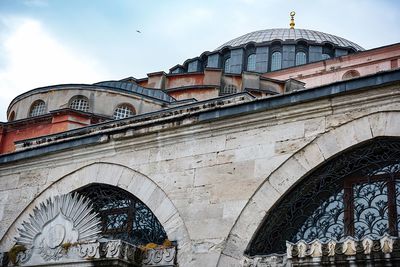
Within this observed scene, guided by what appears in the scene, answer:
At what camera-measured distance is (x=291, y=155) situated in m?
8.62

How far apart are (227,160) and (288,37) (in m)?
30.0

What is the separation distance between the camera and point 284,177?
28.2ft

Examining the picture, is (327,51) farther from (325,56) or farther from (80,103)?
(80,103)

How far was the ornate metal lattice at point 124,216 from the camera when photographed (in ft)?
32.1

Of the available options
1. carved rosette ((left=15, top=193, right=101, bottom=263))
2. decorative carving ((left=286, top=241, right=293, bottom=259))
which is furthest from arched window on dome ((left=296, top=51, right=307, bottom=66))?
decorative carving ((left=286, top=241, right=293, bottom=259))

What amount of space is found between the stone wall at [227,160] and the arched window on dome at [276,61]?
25.3 m

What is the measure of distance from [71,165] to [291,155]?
13.0ft

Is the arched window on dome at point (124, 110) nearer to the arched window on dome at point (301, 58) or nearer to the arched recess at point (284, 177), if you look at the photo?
the arched window on dome at point (301, 58)

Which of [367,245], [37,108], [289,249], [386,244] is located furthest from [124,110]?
[386,244]

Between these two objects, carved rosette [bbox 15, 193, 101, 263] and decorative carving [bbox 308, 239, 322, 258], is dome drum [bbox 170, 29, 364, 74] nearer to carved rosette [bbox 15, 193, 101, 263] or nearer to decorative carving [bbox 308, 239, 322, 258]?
carved rosette [bbox 15, 193, 101, 263]

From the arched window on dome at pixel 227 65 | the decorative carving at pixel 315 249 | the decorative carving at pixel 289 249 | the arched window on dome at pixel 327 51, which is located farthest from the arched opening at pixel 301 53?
the decorative carving at pixel 315 249

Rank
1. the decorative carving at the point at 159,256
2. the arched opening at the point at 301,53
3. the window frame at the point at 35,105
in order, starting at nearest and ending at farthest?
the decorative carving at the point at 159,256, the window frame at the point at 35,105, the arched opening at the point at 301,53

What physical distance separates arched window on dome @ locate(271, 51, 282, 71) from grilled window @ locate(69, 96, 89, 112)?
13.3 meters

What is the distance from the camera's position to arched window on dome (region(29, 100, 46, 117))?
82.5ft
